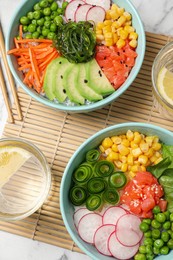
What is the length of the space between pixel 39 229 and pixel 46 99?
0.62 m

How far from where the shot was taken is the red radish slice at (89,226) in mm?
2598

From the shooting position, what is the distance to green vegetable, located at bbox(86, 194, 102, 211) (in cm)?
258

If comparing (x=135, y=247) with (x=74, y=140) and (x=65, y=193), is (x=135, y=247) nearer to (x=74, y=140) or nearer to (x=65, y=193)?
(x=65, y=193)

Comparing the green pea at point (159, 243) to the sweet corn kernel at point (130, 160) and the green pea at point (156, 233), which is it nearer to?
the green pea at point (156, 233)

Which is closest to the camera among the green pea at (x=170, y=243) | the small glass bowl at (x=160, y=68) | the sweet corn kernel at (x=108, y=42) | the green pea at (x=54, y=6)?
the green pea at (x=170, y=243)

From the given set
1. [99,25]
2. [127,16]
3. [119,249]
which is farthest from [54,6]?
[119,249]

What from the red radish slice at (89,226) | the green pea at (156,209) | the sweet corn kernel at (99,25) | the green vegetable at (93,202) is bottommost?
the red radish slice at (89,226)

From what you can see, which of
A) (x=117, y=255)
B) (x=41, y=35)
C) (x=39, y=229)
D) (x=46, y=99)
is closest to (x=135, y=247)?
(x=117, y=255)

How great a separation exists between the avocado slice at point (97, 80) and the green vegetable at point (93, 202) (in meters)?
0.48

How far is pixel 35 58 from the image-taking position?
2760 millimetres

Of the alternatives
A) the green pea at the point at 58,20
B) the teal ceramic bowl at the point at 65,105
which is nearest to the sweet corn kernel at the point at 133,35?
the teal ceramic bowl at the point at 65,105

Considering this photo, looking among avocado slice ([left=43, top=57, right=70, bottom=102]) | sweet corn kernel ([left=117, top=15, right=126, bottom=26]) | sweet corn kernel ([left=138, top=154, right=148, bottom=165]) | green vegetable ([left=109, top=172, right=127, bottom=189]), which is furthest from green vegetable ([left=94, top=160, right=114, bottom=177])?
sweet corn kernel ([left=117, top=15, right=126, bottom=26])

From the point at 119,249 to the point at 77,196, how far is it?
30 centimetres

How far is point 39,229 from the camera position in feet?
9.11
